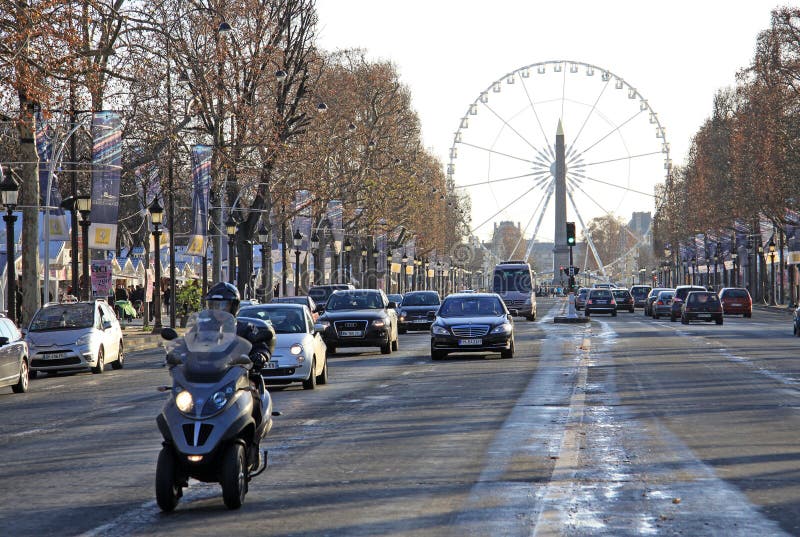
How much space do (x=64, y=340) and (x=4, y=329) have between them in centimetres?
538

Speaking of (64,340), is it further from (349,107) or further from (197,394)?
(349,107)

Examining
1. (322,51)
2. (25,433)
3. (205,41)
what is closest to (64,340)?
(25,433)

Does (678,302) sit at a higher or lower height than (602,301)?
lower

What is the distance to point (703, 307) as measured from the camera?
61.0 m

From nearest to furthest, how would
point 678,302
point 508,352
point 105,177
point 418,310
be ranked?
point 508,352, point 105,177, point 418,310, point 678,302

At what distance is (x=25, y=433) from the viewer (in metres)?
16.4

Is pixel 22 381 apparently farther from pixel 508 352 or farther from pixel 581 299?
pixel 581 299

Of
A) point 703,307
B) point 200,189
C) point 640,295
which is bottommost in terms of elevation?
point 703,307

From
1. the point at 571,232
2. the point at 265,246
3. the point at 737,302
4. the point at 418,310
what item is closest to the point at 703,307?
the point at 571,232

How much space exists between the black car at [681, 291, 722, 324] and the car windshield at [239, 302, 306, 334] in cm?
3903

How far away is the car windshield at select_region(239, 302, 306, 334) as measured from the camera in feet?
77.5

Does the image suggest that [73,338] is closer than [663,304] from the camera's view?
Yes

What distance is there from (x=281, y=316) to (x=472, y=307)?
9.92 meters

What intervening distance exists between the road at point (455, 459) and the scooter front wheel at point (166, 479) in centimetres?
11
